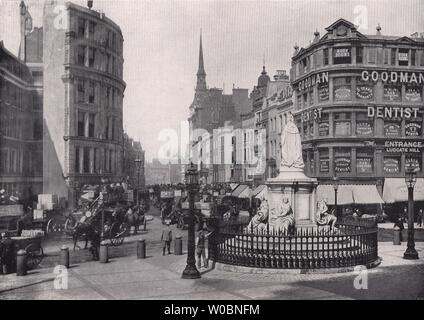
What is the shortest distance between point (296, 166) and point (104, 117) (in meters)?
37.4

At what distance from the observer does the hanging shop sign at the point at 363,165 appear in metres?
43.3

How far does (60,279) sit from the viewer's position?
15.0 m

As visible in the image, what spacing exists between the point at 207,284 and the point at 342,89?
108 ft

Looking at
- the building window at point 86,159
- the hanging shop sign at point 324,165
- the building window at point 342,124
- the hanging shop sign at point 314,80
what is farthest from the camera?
the building window at point 86,159

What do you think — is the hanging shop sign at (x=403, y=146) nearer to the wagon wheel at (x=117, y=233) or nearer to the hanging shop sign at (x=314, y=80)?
the hanging shop sign at (x=314, y=80)

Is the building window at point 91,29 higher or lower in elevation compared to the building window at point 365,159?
higher

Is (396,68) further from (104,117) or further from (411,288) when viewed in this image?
(411,288)

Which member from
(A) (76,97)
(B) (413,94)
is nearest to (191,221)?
(B) (413,94)

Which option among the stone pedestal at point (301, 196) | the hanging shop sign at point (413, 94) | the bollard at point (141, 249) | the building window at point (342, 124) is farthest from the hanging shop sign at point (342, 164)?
the bollard at point (141, 249)

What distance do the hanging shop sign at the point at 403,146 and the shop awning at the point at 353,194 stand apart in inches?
170

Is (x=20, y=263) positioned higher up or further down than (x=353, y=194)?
further down

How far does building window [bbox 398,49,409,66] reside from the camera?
144ft

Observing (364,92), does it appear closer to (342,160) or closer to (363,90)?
(363,90)

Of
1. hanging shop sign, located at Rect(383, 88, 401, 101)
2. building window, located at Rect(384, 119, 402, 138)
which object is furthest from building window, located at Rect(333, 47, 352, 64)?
building window, located at Rect(384, 119, 402, 138)
